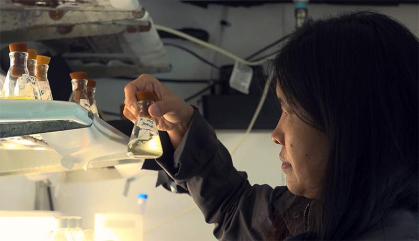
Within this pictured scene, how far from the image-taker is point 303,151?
2.99 ft

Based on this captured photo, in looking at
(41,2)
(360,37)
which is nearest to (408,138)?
(360,37)

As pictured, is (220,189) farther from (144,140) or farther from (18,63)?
(18,63)

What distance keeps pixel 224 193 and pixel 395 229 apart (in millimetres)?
505

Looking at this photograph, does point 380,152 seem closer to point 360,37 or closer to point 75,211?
point 360,37

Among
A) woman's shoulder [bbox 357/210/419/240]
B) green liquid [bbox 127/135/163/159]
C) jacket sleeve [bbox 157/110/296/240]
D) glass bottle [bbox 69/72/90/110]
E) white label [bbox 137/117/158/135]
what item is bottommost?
jacket sleeve [bbox 157/110/296/240]

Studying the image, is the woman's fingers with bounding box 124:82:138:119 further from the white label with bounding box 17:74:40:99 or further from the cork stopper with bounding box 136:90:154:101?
the white label with bounding box 17:74:40:99

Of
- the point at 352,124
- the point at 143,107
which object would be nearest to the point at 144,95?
the point at 143,107

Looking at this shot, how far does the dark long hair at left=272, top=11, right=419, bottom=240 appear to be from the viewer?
32.0 inches

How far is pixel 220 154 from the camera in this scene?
1.26m

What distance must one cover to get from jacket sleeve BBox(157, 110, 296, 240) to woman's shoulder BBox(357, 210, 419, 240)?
36cm

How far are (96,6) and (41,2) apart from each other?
106mm

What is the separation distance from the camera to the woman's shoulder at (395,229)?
0.80 m

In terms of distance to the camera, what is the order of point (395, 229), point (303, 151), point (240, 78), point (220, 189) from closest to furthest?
1. point (395, 229)
2. point (303, 151)
3. point (220, 189)
4. point (240, 78)

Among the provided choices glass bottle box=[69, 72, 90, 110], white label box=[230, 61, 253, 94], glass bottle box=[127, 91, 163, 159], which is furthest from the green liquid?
white label box=[230, 61, 253, 94]
